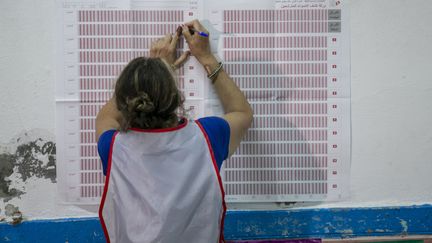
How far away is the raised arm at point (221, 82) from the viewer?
87 centimetres

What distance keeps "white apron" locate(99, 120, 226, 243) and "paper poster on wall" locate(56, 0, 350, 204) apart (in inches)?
10.8

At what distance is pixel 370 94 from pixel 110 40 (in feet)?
2.31

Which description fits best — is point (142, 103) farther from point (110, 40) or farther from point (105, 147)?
point (110, 40)

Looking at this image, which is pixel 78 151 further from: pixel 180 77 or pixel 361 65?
pixel 361 65

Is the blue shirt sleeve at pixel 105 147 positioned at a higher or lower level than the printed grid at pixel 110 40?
lower

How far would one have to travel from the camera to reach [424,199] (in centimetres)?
100

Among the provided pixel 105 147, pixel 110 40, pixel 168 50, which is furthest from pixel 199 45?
pixel 105 147

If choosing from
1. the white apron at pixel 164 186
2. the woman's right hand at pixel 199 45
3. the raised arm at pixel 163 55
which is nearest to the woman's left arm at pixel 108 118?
the raised arm at pixel 163 55

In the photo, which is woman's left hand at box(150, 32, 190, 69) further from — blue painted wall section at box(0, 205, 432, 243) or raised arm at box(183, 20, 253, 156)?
blue painted wall section at box(0, 205, 432, 243)

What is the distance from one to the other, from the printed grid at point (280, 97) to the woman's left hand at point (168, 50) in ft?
0.41

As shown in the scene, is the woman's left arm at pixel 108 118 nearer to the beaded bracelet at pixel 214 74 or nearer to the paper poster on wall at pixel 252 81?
the paper poster on wall at pixel 252 81

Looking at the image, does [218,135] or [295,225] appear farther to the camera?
[295,225]

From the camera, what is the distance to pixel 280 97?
97 centimetres

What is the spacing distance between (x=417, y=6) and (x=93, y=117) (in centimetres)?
91
